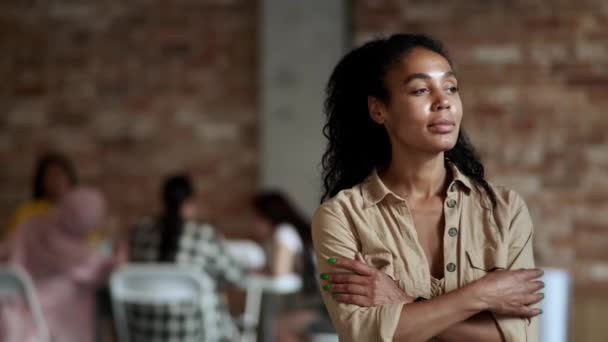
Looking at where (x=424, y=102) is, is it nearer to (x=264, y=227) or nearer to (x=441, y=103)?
(x=441, y=103)

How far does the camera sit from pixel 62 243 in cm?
435

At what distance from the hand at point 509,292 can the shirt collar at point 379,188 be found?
0.54 feet

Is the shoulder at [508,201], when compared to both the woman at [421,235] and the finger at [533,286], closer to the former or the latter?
the woman at [421,235]

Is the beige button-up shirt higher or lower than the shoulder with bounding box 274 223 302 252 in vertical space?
higher

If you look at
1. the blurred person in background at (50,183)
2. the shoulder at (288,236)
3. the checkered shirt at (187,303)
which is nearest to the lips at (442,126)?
the checkered shirt at (187,303)

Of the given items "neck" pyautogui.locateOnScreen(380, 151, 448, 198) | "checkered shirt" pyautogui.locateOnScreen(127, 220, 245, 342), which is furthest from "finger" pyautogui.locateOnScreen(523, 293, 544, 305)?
"checkered shirt" pyautogui.locateOnScreen(127, 220, 245, 342)

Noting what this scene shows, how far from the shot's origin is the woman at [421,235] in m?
1.44

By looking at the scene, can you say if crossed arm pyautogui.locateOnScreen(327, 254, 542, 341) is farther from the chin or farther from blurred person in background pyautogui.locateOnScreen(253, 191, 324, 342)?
blurred person in background pyautogui.locateOnScreen(253, 191, 324, 342)

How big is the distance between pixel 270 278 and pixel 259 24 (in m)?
2.03

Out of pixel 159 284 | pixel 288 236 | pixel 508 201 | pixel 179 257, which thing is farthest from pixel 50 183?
pixel 508 201

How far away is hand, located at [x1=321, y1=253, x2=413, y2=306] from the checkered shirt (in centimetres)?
271

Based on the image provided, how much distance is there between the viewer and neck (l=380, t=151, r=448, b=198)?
5.08 feet

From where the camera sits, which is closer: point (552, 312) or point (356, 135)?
point (356, 135)

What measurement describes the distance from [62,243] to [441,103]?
10.5 feet
